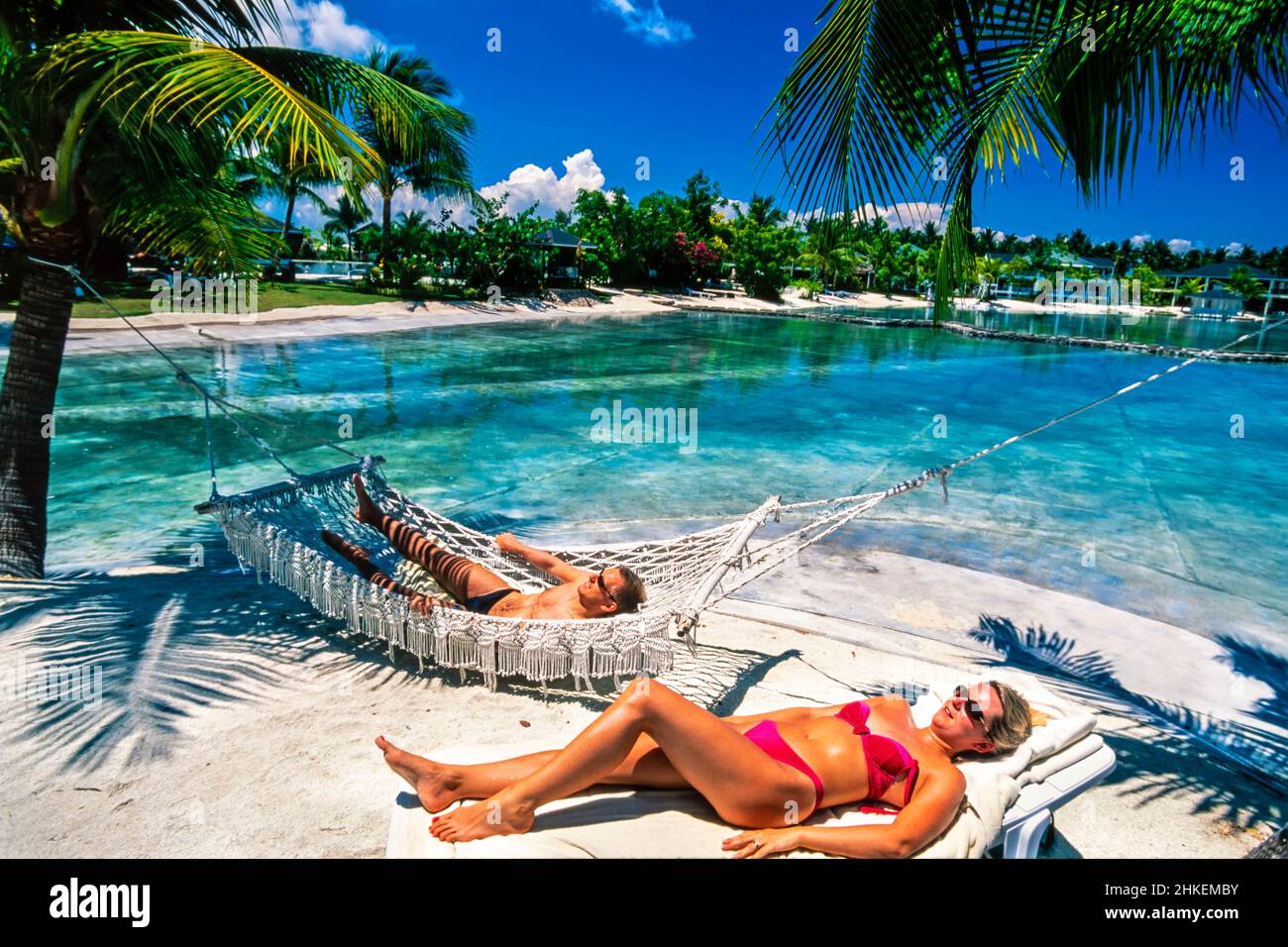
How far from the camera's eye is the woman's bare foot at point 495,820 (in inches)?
57.3

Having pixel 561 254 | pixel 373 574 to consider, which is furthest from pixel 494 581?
pixel 561 254

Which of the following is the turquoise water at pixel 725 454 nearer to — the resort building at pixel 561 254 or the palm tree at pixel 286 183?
the palm tree at pixel 286 183

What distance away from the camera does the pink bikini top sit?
160 cm

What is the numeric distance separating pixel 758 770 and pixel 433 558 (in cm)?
190

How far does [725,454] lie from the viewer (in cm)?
758

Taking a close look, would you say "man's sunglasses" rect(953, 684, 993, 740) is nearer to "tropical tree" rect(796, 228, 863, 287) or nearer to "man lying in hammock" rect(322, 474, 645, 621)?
"man lying in hammock" rect(322, 474, 645, 621)

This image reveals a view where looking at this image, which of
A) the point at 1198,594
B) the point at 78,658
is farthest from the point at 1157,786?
the point at 78,658

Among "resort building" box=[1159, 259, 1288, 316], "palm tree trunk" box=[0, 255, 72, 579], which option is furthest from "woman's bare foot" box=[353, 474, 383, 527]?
"resort building" box=[1159, 259, 1288, 316]

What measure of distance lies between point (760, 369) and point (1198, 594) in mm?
10113

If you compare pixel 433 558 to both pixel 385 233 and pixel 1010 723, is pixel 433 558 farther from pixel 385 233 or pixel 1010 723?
pixel 385 233

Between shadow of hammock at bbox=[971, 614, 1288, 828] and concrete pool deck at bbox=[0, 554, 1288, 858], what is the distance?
12mm

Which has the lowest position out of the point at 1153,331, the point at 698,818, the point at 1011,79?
the point at 698,818

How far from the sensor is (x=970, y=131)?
234 cm
